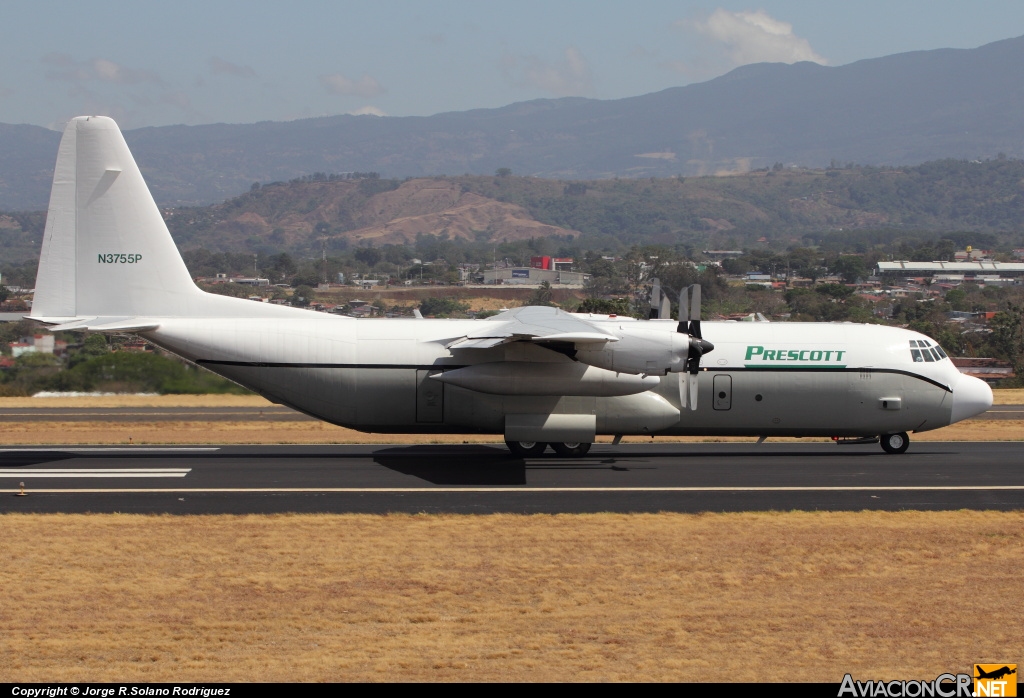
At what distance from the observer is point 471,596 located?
15930mm

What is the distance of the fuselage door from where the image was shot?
27.5 m

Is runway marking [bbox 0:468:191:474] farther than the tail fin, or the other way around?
the tail fin

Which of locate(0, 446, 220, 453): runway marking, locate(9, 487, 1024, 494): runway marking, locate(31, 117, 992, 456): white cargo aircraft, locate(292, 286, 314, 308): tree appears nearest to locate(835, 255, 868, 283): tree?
locate(292, 286, 314, 308): tree

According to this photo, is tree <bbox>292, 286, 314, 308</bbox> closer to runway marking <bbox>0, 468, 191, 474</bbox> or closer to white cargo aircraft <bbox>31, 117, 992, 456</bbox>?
white cargo aircraft <bbox>31, 117, 992, 456</bbox>

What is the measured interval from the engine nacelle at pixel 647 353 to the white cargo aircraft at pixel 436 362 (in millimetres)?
997

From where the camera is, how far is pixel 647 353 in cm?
2434

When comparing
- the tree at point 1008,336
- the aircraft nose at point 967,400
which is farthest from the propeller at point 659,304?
the tree at point 1008,336

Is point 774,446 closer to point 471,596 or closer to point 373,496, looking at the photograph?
point 373,496

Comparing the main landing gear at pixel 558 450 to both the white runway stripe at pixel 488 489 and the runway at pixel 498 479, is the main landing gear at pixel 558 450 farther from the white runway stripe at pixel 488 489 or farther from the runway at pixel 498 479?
the white runway stripe at pixel 488 489

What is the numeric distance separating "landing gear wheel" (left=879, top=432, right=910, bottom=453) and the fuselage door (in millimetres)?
5056

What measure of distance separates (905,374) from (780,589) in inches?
537

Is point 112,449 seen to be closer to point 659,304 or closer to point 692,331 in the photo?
point 659,304

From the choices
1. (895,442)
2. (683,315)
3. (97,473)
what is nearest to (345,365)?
(97,473)

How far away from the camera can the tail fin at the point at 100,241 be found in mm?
26859
